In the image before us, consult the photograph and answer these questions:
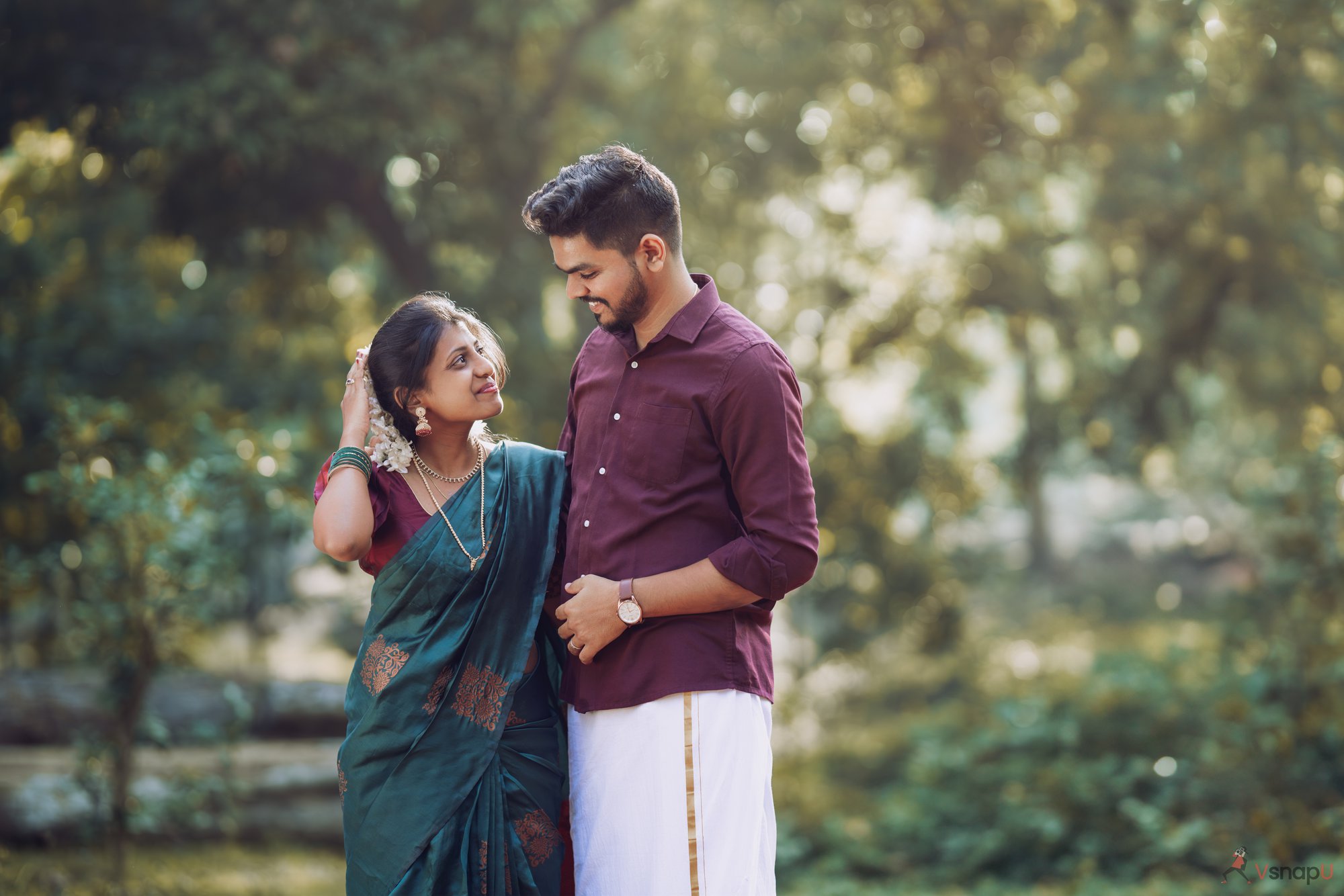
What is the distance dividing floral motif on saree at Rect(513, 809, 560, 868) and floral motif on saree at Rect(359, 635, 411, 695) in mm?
417

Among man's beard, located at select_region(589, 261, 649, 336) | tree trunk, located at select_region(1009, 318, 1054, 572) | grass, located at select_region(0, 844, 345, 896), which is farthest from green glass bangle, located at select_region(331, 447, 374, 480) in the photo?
tree trunk, located at select_region(1009, 318, 1054, 572)

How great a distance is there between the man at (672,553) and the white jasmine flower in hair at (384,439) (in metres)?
0.43

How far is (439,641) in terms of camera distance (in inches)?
95.3

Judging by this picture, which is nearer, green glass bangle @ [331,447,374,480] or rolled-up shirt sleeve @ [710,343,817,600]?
rolled-up shirt sleeve @ [710,343,817,600]

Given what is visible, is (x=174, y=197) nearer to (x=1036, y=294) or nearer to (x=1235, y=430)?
(x=1036, y=294)

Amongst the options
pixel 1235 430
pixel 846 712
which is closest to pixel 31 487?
pixel 846 712

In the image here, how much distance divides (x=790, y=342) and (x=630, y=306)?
6327 millimetres

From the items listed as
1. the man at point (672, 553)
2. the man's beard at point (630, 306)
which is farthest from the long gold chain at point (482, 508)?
the man's beard at point (630, 306)

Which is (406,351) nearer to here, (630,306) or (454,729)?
(630,306)

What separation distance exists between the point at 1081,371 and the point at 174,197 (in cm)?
687

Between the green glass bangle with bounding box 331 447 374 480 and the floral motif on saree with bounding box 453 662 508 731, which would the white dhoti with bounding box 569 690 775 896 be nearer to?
the floral motif on saree with bounding box 453 662 508 731

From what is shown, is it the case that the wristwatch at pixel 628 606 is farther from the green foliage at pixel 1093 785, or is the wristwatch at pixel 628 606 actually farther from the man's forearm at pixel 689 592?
the green foliage at pixel 1093 785

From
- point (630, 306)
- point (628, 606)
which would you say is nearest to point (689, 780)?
point (628, 606)

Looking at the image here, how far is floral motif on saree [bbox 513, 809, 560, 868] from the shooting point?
244cm
